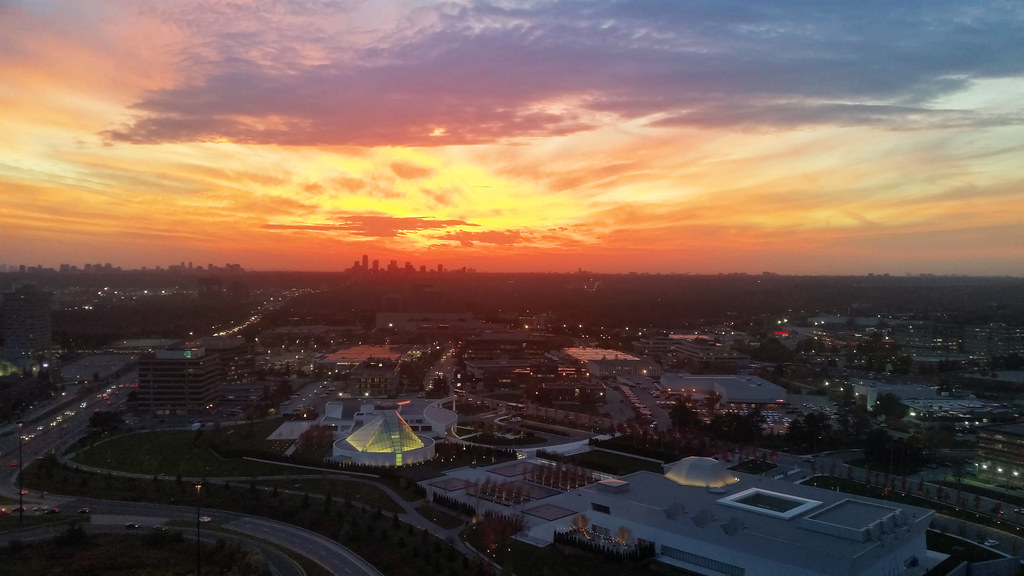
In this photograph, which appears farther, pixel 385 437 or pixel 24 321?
pixel 24 321

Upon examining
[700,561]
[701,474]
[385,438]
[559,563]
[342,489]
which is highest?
[701,474]

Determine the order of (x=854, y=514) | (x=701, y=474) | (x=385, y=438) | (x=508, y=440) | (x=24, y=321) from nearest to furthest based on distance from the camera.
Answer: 1. (x=854, y=514)
2. (x=701, y=474)
3. (x=385, y=438)
4. (x=508, y=440)
5. (x=24, y=321)

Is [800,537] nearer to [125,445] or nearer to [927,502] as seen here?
[927,502]

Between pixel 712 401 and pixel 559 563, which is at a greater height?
pixel 712 401

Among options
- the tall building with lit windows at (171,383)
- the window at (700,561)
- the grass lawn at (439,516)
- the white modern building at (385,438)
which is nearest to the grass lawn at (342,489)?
the grass lawn at (439,516)

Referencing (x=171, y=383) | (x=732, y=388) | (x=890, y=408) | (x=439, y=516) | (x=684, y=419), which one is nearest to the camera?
(x=439, y=516)

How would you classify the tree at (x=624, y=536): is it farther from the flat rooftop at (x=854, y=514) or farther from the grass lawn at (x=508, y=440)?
the grass lawn at (x=508, y=440)

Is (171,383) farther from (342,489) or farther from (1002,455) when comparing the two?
(1002,455)

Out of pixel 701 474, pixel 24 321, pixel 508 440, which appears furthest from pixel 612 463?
pixel 24 321

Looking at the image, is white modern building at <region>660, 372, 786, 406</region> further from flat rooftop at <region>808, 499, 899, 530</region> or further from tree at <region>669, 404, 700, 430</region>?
flat rooftop at <region>808, 499, 899, 530</region>
